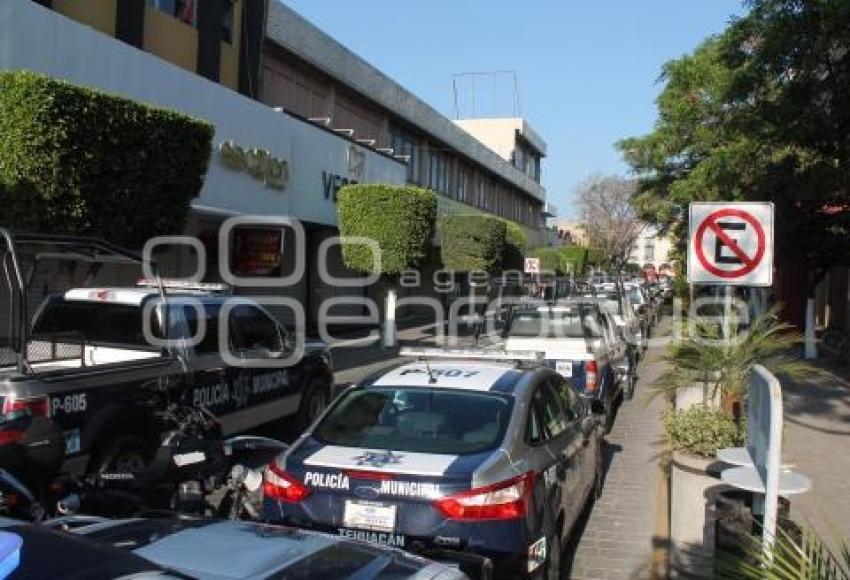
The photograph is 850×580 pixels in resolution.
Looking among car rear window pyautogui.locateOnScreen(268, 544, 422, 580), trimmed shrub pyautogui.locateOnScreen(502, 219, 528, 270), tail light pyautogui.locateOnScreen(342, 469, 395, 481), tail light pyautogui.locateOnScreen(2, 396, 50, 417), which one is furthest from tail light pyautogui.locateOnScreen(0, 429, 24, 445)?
trimmed shrub pyautogui.locateOnScreen(502, 219, 528, 270)

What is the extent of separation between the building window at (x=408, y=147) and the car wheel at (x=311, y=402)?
26723 mm

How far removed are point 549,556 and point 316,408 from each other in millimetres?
6806

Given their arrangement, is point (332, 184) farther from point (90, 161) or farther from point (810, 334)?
point (90, 161)

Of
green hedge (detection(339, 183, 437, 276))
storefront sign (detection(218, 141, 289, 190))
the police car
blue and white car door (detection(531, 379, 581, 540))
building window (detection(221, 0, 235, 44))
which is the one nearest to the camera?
the police car

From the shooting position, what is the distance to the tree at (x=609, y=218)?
77625mm

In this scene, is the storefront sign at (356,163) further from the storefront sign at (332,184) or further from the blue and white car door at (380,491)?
the blue and white car door at (380,491)

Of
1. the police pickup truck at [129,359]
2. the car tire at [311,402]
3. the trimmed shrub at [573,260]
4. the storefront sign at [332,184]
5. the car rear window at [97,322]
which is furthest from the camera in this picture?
the trimmed shrub at [573,260]

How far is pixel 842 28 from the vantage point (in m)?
10.1

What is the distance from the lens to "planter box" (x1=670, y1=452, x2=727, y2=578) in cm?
596

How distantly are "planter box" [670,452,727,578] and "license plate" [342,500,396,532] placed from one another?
2007 millimetres

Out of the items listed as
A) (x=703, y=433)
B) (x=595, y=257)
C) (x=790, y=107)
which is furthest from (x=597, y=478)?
(x=595, y=257)

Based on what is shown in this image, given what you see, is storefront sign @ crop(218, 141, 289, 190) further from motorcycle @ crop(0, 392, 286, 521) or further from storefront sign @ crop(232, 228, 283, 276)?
motorcycle @ crop(0, 392, 286, 521)

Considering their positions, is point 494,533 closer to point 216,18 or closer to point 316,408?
point 316,408

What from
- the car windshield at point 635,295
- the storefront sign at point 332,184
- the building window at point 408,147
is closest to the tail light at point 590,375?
the storefront sign at point 332,184
